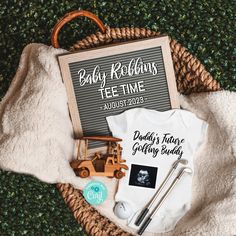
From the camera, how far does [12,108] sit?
40.7 inches

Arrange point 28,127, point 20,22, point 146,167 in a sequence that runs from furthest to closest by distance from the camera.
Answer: point 20,22 → point 146,167 → point 28,127

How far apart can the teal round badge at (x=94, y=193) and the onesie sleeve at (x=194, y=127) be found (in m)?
0.26

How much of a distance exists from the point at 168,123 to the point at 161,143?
0.18 feet

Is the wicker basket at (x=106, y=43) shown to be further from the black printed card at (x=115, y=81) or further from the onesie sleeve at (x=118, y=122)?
the onesie sleeve at (x=118, y=122)

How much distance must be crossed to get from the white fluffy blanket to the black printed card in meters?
0.04

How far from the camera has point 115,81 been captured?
108cm

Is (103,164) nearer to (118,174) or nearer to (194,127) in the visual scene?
(118,174)

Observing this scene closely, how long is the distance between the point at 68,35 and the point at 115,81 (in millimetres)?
267

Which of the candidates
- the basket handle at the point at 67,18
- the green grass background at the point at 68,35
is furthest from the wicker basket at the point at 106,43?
the green grass background at the point at 68,35

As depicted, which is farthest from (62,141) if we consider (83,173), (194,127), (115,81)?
(194,127)

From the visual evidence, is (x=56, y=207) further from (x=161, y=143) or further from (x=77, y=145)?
(x=161, y=143)

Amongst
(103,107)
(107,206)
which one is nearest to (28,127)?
(103,107)

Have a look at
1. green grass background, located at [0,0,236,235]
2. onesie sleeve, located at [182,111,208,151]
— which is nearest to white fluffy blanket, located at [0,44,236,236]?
onesie sleeve, located at [182,111,208,151]

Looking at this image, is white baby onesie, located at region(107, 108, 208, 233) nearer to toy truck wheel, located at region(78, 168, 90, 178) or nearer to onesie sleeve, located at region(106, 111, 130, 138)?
onesie sleeve, located at region(106, 111, 130, 138)
